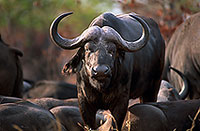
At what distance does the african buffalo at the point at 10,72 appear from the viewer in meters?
8.95

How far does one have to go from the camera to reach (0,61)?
29.2 ft

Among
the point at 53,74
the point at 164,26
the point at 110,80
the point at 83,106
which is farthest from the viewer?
the point at 53,74

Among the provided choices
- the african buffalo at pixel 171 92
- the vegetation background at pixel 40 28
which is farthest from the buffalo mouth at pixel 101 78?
the vegetation background at pixel 40 28

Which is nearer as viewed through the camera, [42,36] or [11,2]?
[11,2]

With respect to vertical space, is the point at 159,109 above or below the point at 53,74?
above

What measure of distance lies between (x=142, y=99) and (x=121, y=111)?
66.7 inches

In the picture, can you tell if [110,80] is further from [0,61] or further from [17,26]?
[17,26]

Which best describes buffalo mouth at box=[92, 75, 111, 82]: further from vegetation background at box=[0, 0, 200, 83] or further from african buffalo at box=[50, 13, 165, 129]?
vegetation background at box=[0, 0, 200, 83]

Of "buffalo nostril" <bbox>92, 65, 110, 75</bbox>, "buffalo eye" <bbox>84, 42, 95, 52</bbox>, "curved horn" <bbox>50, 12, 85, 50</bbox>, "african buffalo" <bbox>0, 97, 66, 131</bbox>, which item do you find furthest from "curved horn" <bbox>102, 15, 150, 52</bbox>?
"african buffalo" <bbox>0, 97, 66, 131</bbox>

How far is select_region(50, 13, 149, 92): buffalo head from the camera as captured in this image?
16.8 ft

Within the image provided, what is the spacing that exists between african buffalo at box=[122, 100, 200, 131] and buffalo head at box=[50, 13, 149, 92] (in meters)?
0.63

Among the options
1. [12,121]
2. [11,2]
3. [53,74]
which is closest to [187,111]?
[12,121]

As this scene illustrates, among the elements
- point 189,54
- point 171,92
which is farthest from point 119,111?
point 189,54

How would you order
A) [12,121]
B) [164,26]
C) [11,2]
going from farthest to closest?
1. [11,2]
2. [164,26]
3. [12,121]
